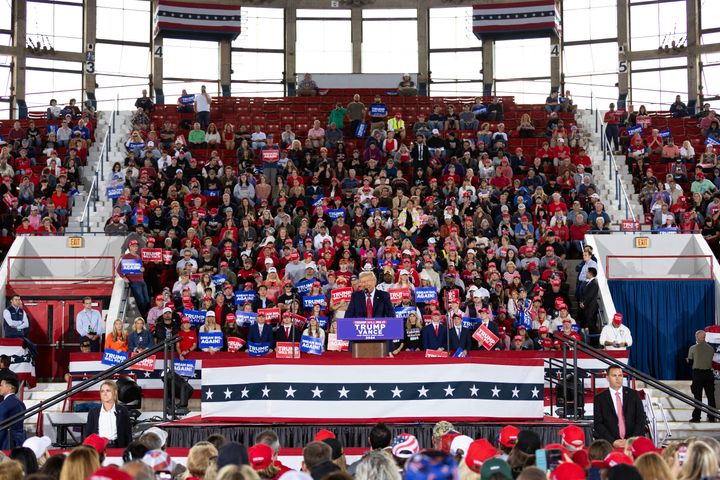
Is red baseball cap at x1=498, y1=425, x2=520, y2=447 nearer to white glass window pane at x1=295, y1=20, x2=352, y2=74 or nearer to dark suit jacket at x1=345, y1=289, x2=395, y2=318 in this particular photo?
dark suit jacket at x1=345, y1=289, x2=395, y2=318

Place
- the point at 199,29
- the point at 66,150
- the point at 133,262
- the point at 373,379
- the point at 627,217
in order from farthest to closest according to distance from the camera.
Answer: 1. the point at 199,29
2. the point at 66,150
3. the point at 627,217
4. the point at 133,262
5. the point at 373,379

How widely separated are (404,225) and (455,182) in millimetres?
3361

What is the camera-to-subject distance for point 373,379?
14.6 m

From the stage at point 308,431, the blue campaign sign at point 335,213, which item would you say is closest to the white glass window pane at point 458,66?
the blue campaign sign at point 335,213

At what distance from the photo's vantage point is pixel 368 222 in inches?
1061

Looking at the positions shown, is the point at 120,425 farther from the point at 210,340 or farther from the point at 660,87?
the point at 660,87

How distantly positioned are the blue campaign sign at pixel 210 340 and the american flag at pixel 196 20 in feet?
74.2

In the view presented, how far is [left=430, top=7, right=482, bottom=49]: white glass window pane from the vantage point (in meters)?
43.5

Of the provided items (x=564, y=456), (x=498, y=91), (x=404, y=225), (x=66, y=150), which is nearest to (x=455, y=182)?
(x=404, y=225)

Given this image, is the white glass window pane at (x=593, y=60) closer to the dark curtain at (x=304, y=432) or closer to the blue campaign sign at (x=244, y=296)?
the blue campaign sign at (x=244, y=296)

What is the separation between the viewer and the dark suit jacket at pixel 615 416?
13664 mm

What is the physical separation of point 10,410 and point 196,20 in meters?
29.5

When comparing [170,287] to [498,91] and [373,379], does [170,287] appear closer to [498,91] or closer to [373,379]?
[373,379]

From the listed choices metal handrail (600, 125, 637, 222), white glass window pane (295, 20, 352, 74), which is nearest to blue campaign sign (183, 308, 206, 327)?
metal handrail (600, 125, 637, 222)
